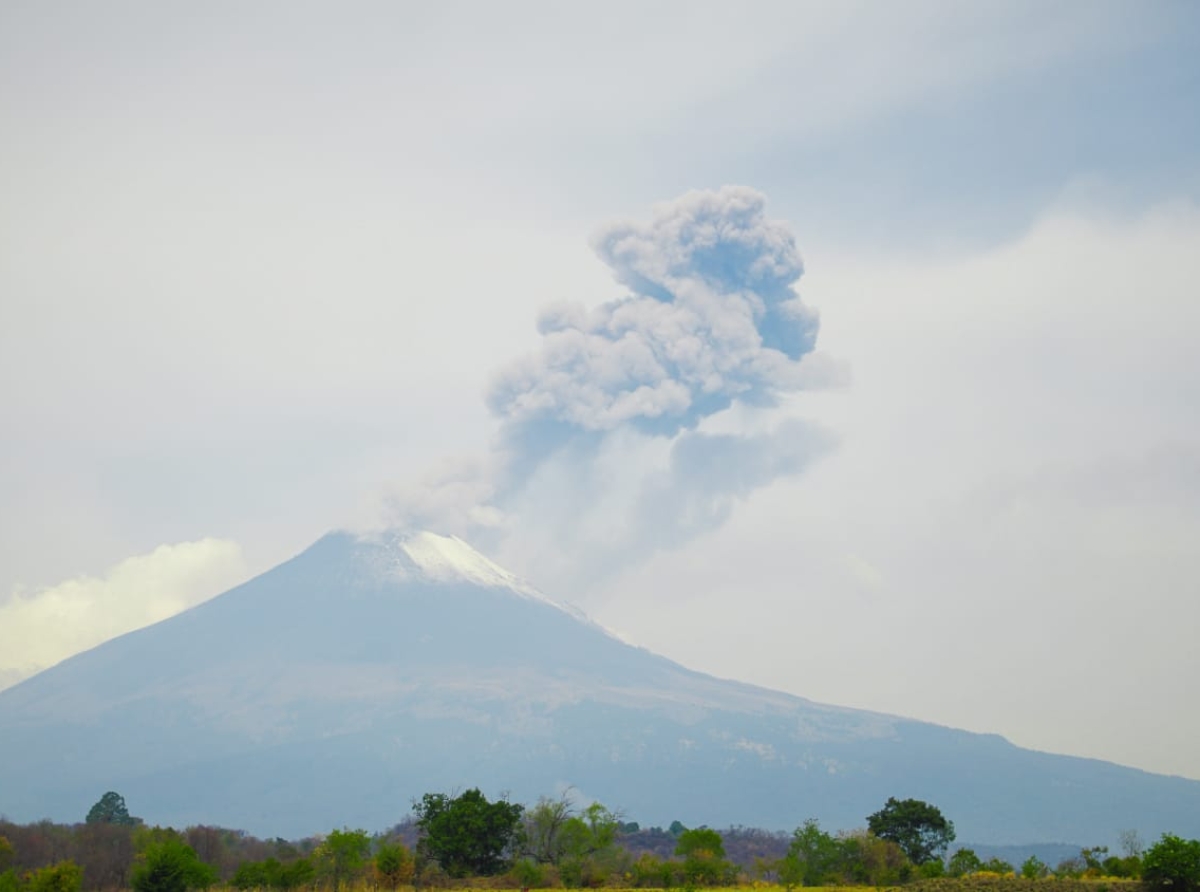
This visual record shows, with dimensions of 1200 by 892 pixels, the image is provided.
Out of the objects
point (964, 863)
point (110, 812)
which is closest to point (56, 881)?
point (964, 863)

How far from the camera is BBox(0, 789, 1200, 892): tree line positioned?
109 feet

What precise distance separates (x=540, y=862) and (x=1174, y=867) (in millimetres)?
24795

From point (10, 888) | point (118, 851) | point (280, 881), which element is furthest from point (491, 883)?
point (118, 851)

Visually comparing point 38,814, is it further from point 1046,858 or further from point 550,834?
point 550,834

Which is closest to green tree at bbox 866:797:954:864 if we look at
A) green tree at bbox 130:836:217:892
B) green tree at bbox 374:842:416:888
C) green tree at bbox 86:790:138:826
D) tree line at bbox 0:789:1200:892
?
tree line at bbox 0:789:1200:892

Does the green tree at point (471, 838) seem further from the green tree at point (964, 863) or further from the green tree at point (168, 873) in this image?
the green tree at point (964, 863)

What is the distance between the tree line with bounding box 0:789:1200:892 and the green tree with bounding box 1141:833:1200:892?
0.02m

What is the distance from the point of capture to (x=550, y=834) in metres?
47.3

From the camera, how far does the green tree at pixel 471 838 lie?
141 ft

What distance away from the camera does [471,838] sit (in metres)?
43.1

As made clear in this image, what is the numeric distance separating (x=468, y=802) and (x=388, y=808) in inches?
6467

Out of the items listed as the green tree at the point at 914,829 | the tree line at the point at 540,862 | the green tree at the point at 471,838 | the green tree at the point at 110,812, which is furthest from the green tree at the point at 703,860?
the green tree at the point at 110,812

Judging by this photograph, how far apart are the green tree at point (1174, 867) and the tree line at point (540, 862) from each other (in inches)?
1.0

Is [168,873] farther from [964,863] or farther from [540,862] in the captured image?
[964,863]
